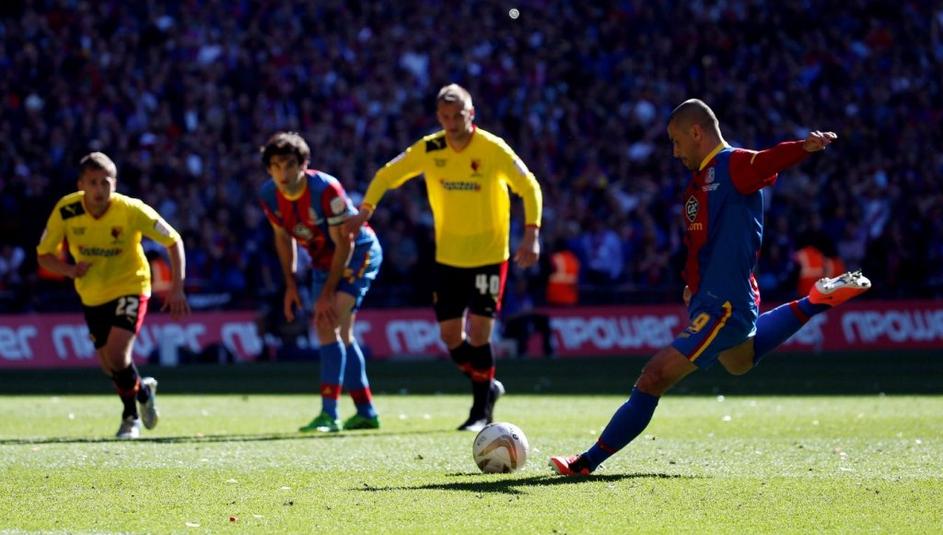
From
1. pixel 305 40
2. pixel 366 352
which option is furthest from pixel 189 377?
pixel 305 40

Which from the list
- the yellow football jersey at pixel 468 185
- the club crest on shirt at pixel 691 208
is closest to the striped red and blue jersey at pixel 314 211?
the yellow football jersey at pixel 468 185

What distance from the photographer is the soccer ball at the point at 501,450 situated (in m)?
8.69

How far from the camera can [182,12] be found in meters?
29.2

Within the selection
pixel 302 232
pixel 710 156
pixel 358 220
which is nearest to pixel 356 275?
pixel 302 232

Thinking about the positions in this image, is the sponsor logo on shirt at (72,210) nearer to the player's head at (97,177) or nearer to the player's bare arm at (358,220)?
the player's head at (97,177)

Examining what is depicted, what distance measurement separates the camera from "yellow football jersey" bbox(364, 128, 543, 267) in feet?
38.4

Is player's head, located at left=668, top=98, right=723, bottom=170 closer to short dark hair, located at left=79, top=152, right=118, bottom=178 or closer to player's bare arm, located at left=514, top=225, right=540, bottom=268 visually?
player's bare arm, located at left=514, top=225, right=540, bottom=268

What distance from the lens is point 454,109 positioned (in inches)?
448

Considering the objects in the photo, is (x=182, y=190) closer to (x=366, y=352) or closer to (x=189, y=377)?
(x=366, y=352)

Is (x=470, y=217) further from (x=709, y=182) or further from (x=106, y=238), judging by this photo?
(x=709, y=182)

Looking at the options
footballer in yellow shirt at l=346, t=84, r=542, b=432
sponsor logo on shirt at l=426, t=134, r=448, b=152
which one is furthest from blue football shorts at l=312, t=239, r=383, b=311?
sponsor logo on shirt at l=426, t=134, r=448, b=152

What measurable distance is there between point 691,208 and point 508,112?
64.3 ft

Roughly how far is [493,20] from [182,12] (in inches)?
234

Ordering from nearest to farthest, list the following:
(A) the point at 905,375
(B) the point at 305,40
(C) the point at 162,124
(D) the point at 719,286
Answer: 1. (D) the point at 719,286
2. (A) the point at 905,375
3. (C) the point at 162,124
4. (B) the point at 305,40
